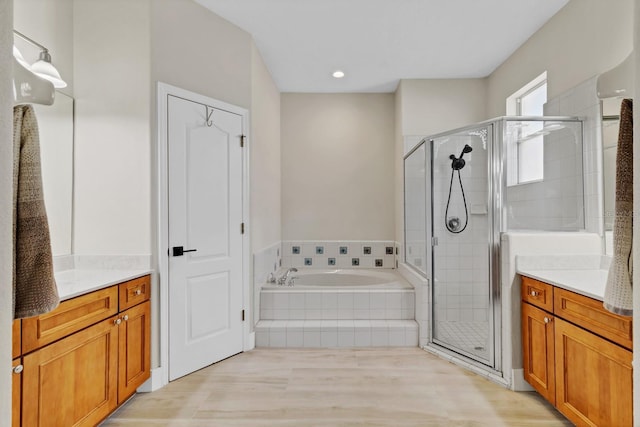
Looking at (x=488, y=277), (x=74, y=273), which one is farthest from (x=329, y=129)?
(x=74, y=273)

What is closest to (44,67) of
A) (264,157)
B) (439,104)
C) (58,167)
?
(58,167)

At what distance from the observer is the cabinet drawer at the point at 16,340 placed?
1.27m

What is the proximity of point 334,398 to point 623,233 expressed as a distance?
5.94 feet

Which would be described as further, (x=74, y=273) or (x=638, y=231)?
(x=74, y=273)

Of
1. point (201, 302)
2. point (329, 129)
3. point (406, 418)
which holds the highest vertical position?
point (329, 129)

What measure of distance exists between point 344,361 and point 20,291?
221cm

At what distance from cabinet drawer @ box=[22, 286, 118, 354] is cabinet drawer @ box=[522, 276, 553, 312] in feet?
7.79

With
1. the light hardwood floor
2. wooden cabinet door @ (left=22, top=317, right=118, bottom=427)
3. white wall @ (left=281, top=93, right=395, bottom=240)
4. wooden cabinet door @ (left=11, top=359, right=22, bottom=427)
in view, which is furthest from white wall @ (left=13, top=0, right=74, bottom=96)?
white wall @ (left=281, top=93, right=395, bottom=240)

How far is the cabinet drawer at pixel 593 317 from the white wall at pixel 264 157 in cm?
216

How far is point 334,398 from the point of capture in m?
2.12

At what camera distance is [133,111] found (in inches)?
85.9

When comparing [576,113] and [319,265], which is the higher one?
[576,113]

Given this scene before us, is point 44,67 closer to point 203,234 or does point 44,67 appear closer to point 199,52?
point 199,52

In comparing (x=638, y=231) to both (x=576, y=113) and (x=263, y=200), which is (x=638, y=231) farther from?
(x=263, y=200)
